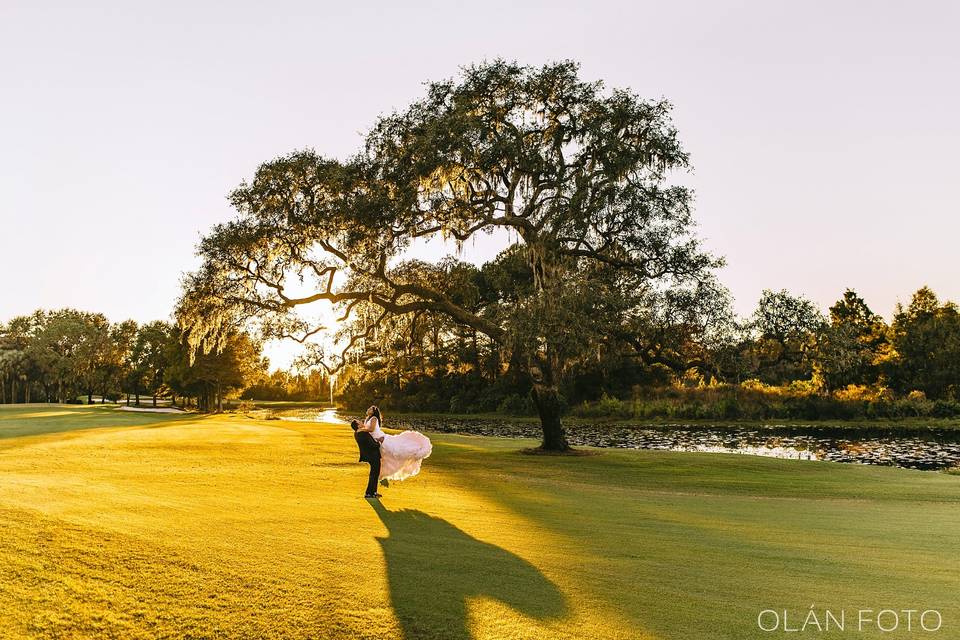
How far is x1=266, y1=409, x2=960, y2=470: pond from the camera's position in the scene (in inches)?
1300

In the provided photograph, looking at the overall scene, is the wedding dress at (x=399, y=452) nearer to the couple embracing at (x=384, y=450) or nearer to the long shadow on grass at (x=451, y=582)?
the couple embracing at (x=384, y=450)

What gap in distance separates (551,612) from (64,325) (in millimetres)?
117757

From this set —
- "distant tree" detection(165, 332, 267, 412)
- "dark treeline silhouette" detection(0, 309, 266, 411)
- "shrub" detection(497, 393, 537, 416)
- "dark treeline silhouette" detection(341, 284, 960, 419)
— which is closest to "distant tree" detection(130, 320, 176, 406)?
"dark treeline silhouette" detection(0, 309, 266, 411)

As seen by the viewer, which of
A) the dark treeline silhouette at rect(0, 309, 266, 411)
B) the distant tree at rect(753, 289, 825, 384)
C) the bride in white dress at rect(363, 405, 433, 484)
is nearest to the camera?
the bride in white dress at rect(363, 405, 433, 484)

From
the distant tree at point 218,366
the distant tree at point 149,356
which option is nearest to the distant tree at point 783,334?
the distant tree at point 218,366

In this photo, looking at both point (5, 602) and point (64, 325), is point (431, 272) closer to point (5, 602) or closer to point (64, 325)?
point (5, 602)

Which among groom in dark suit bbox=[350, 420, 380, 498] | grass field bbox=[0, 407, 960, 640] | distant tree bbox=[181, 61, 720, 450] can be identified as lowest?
grass field bbox=[0, 407, 960, 640]

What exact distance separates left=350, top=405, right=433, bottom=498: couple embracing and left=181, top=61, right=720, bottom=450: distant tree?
10428mm

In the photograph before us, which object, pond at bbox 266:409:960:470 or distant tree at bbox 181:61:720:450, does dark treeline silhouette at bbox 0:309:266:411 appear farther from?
distant tree at bbox 181:61:720:450

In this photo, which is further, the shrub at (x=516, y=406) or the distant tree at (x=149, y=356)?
the distant tree at (x=149, y=356)

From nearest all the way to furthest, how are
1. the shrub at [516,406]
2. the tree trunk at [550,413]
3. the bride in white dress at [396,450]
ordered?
the bride in white dress at [396,450], the tree trunk at [550,413], the shrub at [516,406]

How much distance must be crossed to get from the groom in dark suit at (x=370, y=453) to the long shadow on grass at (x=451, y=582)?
12.0 feet

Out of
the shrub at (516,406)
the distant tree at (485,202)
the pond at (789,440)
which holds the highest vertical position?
the distant tree at (485,202)

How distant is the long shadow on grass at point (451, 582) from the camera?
618 centimetres
